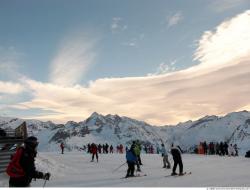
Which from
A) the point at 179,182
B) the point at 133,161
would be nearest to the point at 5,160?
the point at 133,161

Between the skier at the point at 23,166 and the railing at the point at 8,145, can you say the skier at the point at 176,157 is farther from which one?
the skier at the point at 23,166

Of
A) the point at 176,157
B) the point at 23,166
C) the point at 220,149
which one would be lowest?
the point at 23,166

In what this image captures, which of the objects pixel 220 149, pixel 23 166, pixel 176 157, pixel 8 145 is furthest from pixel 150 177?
pixel 220 149

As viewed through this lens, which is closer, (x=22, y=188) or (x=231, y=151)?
(x=22, y=188)

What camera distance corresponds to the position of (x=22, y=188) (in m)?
9.30

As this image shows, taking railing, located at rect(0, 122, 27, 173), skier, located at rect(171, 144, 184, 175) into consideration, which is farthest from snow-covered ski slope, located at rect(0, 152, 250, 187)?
railing, located at rect(0, 122, 27, 173)

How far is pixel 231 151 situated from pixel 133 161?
25.3m

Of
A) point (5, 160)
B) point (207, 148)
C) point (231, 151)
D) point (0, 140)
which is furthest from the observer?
point (207, 148)

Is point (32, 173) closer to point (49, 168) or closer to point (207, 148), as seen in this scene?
point (49, 168)

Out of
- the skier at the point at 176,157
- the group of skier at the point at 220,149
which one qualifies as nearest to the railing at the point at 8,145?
the skier at the point at 176,157

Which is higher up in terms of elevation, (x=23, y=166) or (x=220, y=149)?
(x=220, y=149)

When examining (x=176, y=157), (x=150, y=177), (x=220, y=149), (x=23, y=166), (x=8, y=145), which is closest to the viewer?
(x=23, y=166)

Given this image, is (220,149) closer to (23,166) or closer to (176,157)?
(176,157)

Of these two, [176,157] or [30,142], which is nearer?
[30,142]
